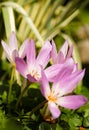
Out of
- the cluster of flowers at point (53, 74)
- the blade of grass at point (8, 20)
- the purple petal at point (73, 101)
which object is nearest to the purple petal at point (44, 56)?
the cluster of flowers at point (53, 74)

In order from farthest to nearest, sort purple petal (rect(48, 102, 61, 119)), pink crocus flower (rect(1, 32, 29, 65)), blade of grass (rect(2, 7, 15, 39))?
1. blade of grass (rect(2, 7, 15, 39))
2. pink crocus flower (rect(1, 32, 29, 65))
3. purple petal (rect(48, 102, 61, 119))

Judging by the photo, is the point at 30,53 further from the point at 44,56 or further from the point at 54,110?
the point at 54,110

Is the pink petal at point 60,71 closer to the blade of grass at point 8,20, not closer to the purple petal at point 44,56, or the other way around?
the purple petal at point 44,56

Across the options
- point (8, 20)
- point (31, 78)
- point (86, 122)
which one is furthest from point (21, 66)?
point (8, 20)

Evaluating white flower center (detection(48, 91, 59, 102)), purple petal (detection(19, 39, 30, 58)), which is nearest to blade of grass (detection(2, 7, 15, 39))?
purple petal (detection(19, 39, 30, 58))

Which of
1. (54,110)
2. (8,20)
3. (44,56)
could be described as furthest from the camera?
(8,20)

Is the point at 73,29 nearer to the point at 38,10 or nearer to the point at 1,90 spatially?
the point at 38,10

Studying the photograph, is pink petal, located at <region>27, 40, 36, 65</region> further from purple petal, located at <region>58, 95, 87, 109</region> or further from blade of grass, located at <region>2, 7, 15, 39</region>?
blade of grass, located at <region>2, 7, 15, 39</region>

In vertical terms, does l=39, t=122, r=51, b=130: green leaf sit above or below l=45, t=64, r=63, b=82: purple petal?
below
